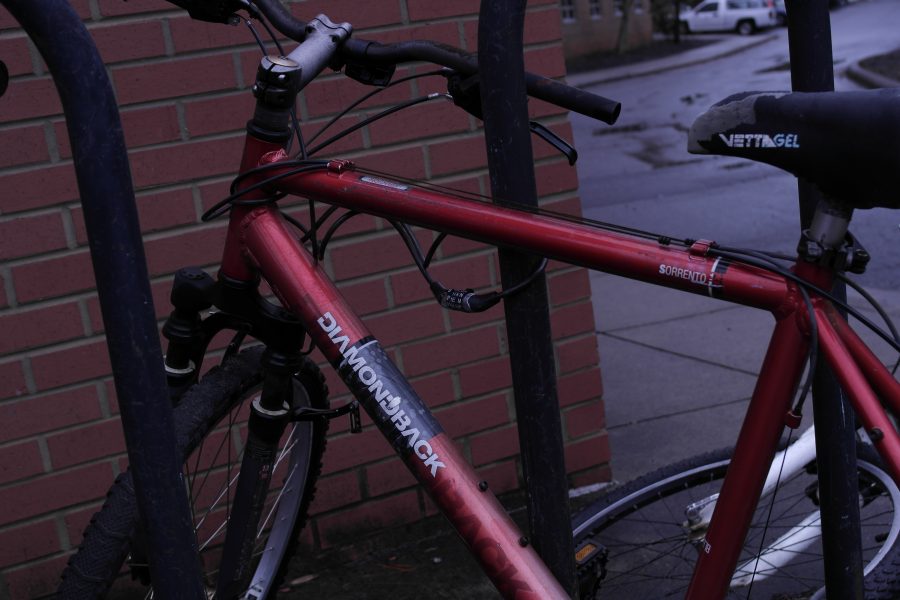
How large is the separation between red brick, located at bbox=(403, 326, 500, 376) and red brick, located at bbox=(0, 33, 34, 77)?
1215 millimetres

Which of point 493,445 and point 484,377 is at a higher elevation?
point 484,377

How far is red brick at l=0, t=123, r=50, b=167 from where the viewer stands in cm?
258

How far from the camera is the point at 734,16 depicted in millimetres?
36438

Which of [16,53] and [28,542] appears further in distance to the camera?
[28,542]

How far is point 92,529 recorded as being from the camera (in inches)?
73.7

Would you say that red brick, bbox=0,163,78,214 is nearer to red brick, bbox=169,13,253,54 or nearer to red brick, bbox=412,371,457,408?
red brick, bbox=169,13,253,54

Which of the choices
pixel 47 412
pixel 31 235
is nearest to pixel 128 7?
pixel 31 235

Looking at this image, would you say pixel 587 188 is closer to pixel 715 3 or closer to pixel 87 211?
pixel 87 211

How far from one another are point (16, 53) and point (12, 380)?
0.78 meters

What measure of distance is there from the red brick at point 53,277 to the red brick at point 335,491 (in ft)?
2.75

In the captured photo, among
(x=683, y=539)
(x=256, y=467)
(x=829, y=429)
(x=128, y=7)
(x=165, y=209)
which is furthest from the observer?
(x=165, y=209)

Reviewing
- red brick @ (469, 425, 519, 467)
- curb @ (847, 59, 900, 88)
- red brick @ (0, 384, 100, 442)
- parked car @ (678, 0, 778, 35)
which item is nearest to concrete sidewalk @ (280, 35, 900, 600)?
red brick @ (469, 425, 519, 467)

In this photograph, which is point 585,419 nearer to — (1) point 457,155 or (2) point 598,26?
(1) point 457,155

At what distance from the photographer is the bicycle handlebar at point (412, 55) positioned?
1.53 m
